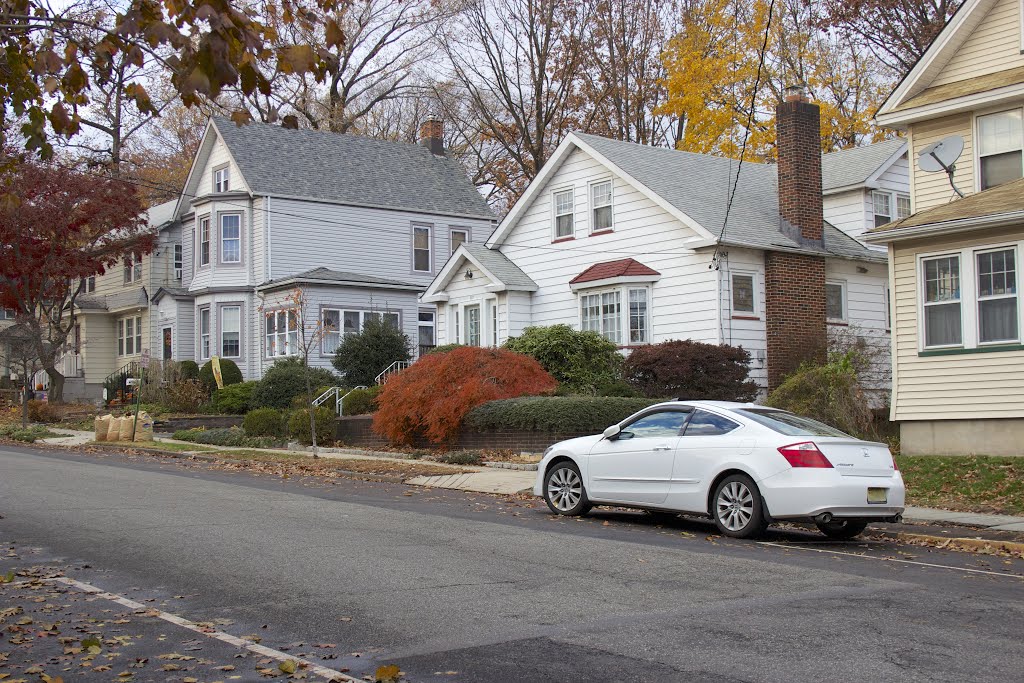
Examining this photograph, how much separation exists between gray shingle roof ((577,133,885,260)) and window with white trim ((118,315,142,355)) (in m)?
25.0

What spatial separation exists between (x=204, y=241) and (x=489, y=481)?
82.3 feet

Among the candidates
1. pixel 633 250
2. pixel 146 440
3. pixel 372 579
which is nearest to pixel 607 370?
pixel 633 250

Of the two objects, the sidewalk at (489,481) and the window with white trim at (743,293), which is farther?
the window with white trim at (743,293)

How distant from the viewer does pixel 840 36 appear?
35.1 meters

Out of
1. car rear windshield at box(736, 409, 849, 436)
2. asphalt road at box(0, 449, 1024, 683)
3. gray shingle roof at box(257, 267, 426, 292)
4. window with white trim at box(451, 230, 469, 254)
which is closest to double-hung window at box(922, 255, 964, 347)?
car rear windshield at box(736, 409, 849, 436)

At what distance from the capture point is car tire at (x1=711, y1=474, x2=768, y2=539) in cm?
1212

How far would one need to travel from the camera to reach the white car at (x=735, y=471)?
11930 millimetres

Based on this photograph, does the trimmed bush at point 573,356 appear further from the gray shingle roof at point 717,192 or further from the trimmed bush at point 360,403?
the trimmed bush at point 360,403

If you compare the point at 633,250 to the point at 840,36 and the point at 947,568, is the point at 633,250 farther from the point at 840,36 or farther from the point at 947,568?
the point at 947,568

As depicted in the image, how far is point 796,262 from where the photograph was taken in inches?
1078

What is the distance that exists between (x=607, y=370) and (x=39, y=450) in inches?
540

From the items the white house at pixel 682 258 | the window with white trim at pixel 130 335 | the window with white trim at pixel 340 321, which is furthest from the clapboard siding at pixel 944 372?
the window with white trim at pixel 130 335

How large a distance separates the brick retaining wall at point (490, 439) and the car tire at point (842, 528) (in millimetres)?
8772

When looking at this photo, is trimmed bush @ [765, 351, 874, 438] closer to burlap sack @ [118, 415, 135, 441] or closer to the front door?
the front door
